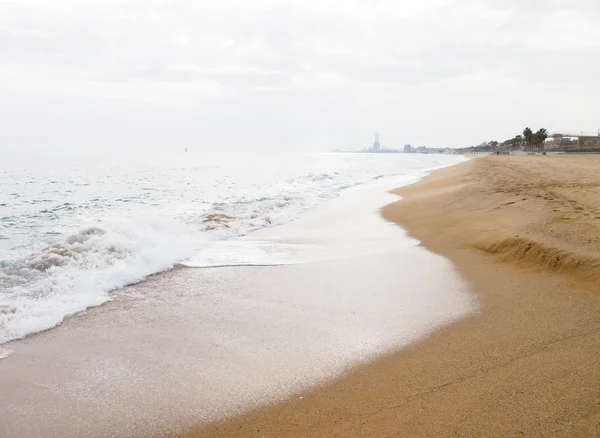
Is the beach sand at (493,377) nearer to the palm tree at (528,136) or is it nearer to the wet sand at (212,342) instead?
the wet sand at (212,342)

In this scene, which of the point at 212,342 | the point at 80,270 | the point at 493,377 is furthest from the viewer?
the point at 80,270

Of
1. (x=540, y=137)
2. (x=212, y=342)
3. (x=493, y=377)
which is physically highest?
(x=540, y=137)

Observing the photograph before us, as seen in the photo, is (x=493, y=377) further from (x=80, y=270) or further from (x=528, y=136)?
(x=528, y=136)

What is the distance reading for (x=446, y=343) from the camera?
385cm

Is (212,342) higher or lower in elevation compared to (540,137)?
lower

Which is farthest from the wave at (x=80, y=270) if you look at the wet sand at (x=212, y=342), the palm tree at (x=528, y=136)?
the palm tree at (x=528, y=136)

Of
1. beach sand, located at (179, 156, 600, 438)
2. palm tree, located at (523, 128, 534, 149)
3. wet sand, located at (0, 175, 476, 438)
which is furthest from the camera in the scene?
palm tree, located at (523, 128, 534, 149)

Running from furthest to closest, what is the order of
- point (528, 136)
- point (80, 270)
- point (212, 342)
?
point (528, 136) → point (80, 270) → point (212, 342)

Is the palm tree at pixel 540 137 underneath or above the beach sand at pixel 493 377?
above

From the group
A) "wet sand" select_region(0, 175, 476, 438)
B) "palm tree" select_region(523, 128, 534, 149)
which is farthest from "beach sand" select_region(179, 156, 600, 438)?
"palm tree" select_region(523, 128, 534, 149)

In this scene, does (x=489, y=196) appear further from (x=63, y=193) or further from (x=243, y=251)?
(x=63, y=193)

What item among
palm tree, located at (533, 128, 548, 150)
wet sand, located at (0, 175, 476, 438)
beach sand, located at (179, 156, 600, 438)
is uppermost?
palm tree, located at (533, 128, 548, 150)

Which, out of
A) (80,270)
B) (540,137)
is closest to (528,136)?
(540,137)

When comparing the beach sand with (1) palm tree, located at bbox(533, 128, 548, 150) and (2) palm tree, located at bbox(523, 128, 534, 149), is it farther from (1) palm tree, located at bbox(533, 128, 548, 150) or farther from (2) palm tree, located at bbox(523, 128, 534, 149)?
(2) palm tree, located at bbox(523, 128, 534, 149)
